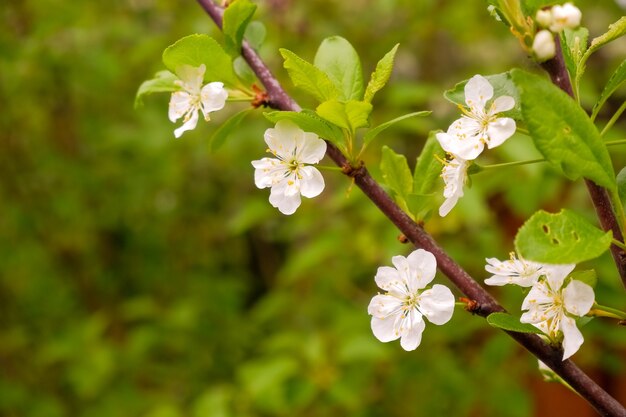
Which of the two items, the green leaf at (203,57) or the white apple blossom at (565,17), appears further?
the green leaf at (203,57)

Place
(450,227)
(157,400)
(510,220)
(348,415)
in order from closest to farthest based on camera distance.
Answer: (450,227)
(348,415)
(157,400)
(510,220)

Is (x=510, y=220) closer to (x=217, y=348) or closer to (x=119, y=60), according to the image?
(x=217, y=348)

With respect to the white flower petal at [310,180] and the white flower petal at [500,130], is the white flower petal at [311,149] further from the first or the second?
the white flower petal at [500,130]

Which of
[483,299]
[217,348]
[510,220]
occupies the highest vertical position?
[483,299]

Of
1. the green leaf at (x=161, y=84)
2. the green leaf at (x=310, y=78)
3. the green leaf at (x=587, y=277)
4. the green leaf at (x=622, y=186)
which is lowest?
the green leaf at (x=622, y=186)

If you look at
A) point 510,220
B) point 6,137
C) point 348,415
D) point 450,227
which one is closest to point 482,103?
point 450,227

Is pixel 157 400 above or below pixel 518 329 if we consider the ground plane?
below

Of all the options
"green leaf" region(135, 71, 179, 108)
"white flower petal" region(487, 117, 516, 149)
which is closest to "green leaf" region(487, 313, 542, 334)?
"white flower petal" region(487, 117, 516, 149)

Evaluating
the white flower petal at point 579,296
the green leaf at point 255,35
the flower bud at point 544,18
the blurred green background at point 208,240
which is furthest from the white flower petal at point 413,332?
the blurred green background at point 208,240
